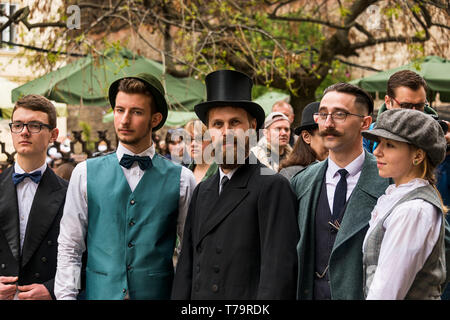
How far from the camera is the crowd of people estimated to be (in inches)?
104

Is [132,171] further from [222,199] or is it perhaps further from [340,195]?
[340,195]

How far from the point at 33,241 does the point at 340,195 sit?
177cm

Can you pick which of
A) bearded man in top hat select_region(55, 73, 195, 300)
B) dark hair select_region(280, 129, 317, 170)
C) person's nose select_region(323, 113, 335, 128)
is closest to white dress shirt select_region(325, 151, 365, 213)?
person's nose select_region(323, 113, 335, 128)

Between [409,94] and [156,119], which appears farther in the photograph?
[409,94]

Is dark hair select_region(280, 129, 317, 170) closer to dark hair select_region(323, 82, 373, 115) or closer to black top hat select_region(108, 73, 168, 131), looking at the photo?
dark hair select_region(323, 82, 373, 115)

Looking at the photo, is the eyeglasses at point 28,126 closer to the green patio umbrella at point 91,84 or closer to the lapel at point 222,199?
the lapel at point 222,199

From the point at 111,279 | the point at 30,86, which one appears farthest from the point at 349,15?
the point at 111,279

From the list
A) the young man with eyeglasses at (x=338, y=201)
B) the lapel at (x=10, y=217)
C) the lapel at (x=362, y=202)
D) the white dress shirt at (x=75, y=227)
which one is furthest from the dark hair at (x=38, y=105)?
the lapel at (x=362, y=202)

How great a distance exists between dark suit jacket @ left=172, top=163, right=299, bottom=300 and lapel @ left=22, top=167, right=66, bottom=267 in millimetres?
956

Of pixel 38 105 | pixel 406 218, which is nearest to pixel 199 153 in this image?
pixel 38 105

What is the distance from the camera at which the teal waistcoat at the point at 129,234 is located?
3055 mm

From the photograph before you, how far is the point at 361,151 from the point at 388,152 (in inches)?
15.3

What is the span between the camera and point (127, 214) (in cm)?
311

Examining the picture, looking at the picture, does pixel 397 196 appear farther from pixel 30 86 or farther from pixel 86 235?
pixel 30 86
